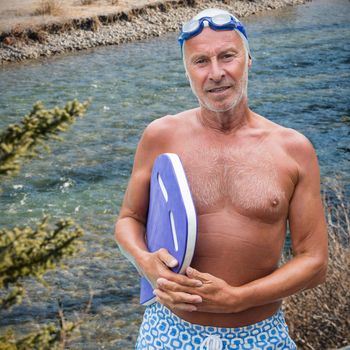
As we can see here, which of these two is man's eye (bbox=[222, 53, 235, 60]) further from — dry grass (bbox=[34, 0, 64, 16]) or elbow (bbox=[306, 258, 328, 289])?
dry grass (bbox=[34, 0, 64, 16])

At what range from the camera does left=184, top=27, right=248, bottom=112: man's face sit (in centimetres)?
230

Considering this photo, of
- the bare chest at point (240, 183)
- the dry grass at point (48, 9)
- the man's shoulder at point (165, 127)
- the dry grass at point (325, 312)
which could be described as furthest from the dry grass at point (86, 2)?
the bare chest at point (240, 183)

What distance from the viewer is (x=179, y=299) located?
2164mm

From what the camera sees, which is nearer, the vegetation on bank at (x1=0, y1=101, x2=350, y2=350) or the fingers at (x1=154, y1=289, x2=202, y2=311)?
the vegetation on bank at (x1=0, y1=101, x2=350, y2=350)

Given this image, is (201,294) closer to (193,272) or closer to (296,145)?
(193,272)

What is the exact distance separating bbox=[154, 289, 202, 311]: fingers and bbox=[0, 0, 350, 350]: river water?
99.9 inches

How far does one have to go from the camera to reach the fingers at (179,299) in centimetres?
216

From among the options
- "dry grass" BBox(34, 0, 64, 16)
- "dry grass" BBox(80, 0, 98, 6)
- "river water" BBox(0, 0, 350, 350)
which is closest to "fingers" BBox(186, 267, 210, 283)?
"river water" BBox(0, 0, 350, 350)

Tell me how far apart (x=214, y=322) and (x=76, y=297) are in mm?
4622

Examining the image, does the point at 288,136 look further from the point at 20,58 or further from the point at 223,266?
the point at 20,58

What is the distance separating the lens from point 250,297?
222cm

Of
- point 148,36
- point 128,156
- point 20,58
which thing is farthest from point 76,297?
point 148,36

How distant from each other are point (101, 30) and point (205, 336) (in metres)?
16.1

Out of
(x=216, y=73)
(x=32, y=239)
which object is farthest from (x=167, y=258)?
(x=32, y=239)
